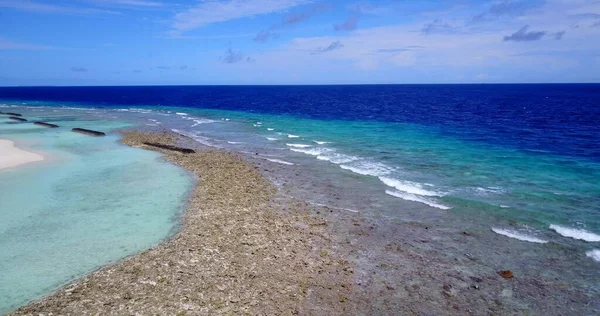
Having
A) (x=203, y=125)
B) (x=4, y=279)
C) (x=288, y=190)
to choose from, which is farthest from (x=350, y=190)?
(x=203, y=125)

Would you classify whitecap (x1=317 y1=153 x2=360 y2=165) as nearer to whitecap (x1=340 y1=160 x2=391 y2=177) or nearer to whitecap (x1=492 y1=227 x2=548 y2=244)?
whitecap (x1=340 y1=160 x2=391 y2=177)

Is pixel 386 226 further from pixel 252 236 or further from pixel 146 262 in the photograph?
pixel 146 262

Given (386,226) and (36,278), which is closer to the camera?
(36,278)

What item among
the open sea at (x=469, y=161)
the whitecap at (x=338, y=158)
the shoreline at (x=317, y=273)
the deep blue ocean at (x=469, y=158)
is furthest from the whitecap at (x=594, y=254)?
the whitecap at (x=338, y=158)

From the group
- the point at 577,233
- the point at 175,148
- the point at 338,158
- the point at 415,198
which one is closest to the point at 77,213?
the point at 175,148

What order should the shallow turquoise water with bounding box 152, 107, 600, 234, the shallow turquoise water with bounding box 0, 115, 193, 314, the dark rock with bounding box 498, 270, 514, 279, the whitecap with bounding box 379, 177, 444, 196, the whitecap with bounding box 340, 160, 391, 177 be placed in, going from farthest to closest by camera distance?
the whitecap with bounding box 340, 160, 391, 177 → the whitecap with bounding box 379, 177, 444, 196 → the shallow turquoise water with bounding box 152, 107, 600, 234 → the shallow turquoise water with bounding box 0, 115, 193, 314 → the dark rock with bounding box 498, 270, 514, 279

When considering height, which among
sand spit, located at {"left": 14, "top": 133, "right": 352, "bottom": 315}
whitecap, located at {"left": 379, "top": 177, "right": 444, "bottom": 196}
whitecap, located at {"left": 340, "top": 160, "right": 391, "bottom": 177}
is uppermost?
whitecap, located at {"left": 340, "top": 160, "right": 391, "bottom": 177}

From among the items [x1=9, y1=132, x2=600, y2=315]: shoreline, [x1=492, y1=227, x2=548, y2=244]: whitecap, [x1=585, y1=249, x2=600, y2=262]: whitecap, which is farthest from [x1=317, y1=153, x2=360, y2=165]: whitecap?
[x1=585, y1=249, x2=600, y2=262]: whitecap
